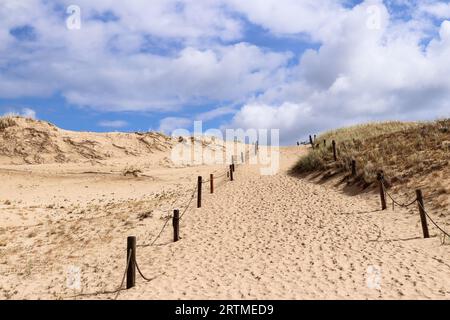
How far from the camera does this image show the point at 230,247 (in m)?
13.2

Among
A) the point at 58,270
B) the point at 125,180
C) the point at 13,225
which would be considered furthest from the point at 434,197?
the point at 125,180

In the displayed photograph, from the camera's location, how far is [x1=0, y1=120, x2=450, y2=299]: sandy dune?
9.56 meters

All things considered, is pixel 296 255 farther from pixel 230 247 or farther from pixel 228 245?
pixel 228 245

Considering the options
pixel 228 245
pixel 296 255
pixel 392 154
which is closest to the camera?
pixel 296 255

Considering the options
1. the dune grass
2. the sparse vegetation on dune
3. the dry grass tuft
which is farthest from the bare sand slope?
the dry grass tuft

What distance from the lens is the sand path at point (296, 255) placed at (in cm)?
917

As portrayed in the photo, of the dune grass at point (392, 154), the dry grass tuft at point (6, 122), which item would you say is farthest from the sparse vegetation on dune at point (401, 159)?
the dry grass tuft at point (6, 122)

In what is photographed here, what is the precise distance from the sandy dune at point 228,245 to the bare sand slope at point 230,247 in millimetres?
36

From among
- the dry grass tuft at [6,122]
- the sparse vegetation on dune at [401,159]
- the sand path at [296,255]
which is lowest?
the sand path at [296,255]

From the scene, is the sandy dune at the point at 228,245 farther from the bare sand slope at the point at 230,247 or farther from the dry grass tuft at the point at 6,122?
the dry grass tuft at the point at 6,122

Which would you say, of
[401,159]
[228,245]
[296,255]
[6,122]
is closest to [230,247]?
[228,245]

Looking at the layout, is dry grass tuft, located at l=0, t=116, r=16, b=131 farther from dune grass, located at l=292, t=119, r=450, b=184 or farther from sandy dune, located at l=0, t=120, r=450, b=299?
dune grass, located at l=292, t=119, r=450, b=184

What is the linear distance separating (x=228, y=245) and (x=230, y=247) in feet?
0.80

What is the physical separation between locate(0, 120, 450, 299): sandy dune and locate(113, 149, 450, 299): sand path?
0.10ft
